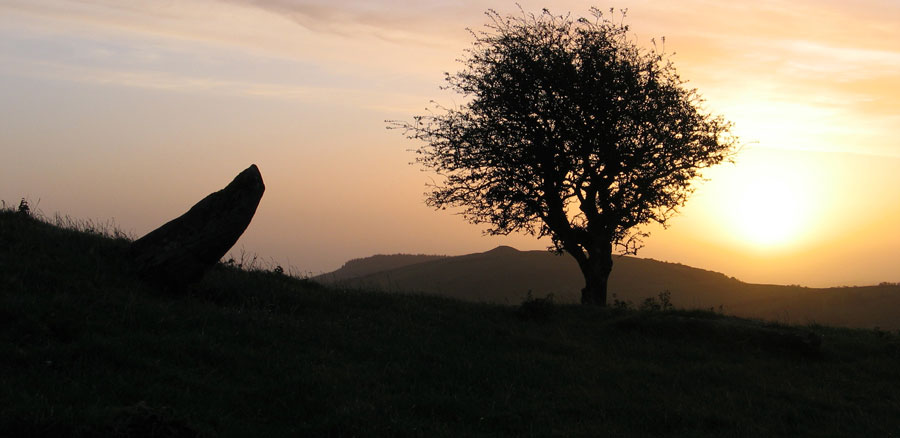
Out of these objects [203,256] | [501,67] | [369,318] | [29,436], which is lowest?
[29,436]

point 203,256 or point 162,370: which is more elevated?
point 203,256

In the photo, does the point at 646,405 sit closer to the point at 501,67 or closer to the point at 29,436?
the point at 29,436

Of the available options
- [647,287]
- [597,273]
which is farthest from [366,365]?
[647,287]

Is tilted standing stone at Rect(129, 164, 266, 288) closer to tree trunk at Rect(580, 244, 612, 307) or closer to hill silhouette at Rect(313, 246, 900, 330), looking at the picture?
tree trunk at Rect(580, 244, 612, 307)

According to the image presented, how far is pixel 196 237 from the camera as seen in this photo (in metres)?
15.9

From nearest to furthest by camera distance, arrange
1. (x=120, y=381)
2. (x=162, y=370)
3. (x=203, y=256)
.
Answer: (x=120, y=381)
(x=162, y=370)
(x=203, y=256)

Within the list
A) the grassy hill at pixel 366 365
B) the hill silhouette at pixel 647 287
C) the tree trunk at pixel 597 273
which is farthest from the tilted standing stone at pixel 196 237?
the hill silhouette at pixel 647 287

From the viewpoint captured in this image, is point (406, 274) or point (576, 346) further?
point (406, 274)

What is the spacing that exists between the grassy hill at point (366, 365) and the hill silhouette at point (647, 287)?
13913 mm

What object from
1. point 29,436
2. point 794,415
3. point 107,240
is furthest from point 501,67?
point 29,436

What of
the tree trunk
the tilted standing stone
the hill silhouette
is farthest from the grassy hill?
the hill silhouette

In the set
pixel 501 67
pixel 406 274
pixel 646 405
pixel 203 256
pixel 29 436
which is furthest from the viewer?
pixel 406 274

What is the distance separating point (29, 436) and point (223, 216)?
848 centimetres

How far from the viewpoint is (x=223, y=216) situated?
16.2 m
